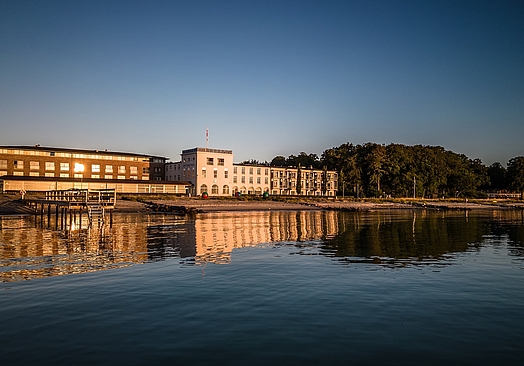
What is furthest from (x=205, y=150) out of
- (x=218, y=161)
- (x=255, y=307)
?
(x=255, y=307)

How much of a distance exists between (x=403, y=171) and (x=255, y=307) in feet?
447

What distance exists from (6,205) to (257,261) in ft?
181

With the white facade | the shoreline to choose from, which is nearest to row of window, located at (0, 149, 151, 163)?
the white facade

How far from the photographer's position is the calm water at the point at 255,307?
9.28 metres

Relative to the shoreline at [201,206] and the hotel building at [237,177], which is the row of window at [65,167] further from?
the shoreline at [201,206]

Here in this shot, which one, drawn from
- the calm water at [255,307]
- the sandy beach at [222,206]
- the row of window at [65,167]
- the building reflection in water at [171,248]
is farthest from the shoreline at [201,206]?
the calm water at [255,307]

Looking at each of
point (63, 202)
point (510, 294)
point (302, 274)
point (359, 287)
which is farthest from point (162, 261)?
point (63, 202)

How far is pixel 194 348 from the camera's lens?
371 inches

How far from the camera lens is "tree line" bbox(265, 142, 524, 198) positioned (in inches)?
5472

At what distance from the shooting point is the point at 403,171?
140500mm

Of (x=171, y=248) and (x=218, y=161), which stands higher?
(x=218, y=161)

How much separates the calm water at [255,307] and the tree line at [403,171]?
11763 cm

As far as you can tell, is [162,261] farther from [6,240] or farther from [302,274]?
[6,240]

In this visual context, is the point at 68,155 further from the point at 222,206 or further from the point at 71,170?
the point at 222,206
